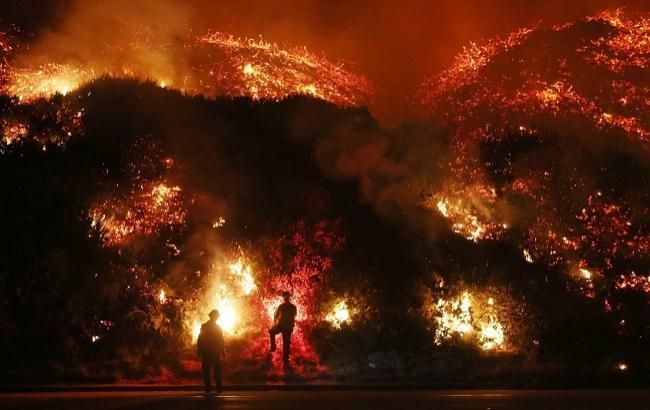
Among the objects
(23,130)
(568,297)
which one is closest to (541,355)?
(568,297)

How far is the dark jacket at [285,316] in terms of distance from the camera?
20.3 m

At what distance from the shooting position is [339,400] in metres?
15.4

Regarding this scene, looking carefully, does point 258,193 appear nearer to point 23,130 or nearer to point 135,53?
point 23,130

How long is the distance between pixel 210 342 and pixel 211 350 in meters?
0.19

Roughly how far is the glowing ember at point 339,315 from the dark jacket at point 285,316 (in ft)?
5.17

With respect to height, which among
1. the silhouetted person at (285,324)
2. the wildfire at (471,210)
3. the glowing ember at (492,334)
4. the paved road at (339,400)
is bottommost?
the paved road at (339,400)

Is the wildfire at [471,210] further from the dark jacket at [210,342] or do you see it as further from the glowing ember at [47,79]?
the glowing ember at [47,79]

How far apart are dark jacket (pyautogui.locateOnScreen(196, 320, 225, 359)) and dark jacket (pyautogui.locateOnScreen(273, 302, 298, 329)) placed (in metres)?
2.57

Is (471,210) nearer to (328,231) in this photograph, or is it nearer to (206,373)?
(328,231)

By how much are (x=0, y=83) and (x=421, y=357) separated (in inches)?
659

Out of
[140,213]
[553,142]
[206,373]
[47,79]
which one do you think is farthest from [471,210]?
[47,79]

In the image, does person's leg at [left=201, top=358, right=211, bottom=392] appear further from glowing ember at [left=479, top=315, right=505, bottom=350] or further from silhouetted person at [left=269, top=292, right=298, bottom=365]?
glowing ember at [left=479, top=315, right=505, bottom=350]

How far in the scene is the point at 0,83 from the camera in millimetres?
28328

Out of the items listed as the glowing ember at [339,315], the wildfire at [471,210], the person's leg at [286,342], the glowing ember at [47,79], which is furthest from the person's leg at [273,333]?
the glowing ember at [47,79]
